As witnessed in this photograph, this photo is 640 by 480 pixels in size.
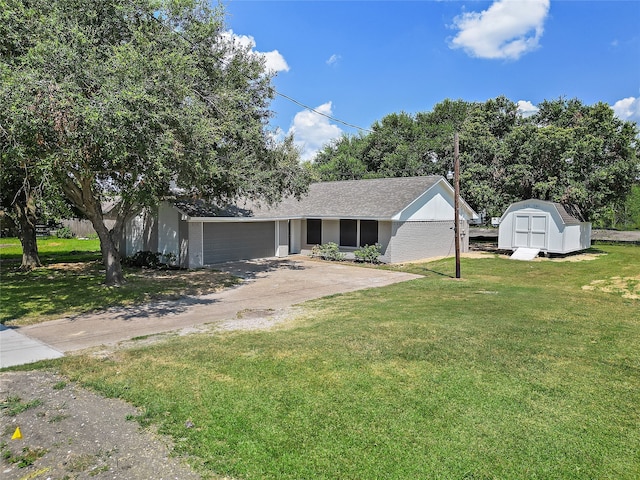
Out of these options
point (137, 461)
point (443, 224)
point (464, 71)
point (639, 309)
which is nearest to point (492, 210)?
point (443, 224)

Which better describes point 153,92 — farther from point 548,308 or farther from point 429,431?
point 548,308

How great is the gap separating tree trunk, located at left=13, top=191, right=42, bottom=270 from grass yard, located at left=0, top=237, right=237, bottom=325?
19.3 inches

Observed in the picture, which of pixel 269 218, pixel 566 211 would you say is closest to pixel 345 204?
pixel 269 218

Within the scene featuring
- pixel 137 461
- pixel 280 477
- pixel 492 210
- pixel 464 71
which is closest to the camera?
pixel 280 477

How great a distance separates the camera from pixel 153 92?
29.0 ft

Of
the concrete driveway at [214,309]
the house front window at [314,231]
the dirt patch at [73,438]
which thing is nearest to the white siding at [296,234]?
the house front window at [314,231]

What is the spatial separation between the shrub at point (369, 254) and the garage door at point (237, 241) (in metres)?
4.69

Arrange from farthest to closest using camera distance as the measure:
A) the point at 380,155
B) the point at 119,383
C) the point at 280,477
Answer: 1. the point at 380,155
2. the point at 119,383
3. the point at 280,477

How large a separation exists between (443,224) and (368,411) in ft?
66.0

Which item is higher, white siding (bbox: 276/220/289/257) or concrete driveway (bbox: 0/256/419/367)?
white siding (bbox: 276/220/289/257)

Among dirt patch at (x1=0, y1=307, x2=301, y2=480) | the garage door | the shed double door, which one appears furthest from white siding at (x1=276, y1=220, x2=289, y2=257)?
dirt patch at (x1=0, y1=307, x2=301, y2=480)

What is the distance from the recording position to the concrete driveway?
7844mm

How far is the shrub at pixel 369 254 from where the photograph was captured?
67.0ft

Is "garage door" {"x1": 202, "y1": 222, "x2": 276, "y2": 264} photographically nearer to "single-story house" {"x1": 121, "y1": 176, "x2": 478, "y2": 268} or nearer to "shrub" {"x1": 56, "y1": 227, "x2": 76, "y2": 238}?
"single-story house" {"x1": 121, "y1": 176, "x2": 478, "y2": 268}
